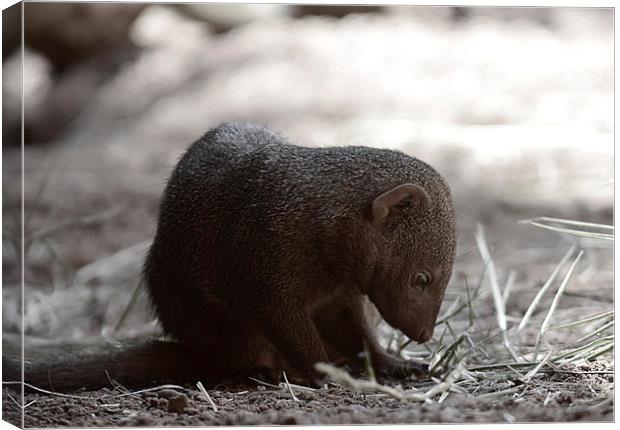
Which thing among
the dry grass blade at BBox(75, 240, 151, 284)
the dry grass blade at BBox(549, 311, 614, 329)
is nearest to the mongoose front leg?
the dry grass blade at BBox(549, 311, 614, 329)

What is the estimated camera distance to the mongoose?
379cm

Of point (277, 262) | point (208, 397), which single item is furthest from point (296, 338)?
point (208, 397)

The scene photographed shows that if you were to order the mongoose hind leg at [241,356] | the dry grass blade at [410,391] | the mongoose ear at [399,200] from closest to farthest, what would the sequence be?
the dry grass blade at [410,391], the mongoose ear at [399,200], the mongoose hind leg at [241,356]

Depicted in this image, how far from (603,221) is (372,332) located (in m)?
2.28

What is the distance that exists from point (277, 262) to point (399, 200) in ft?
1.69

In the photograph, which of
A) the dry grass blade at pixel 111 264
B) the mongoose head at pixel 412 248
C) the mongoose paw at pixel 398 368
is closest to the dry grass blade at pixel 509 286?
the mongoose paw at pixel 398 368

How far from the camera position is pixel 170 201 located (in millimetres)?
4215

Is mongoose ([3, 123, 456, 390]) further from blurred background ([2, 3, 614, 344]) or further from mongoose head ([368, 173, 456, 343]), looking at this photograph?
blurred background ([2, 3, 614, 344])

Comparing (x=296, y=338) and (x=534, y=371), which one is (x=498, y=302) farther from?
(x=296, y=338)

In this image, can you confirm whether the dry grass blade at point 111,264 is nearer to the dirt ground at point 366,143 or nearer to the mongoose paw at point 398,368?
the dirt ground at point 366,143

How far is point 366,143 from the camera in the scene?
4.86 m

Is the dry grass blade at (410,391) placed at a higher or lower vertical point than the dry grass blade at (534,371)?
higher

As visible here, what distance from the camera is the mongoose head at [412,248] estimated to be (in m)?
3.74

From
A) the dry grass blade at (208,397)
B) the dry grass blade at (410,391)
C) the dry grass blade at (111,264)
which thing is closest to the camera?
the dry grass blade at (410,391)
